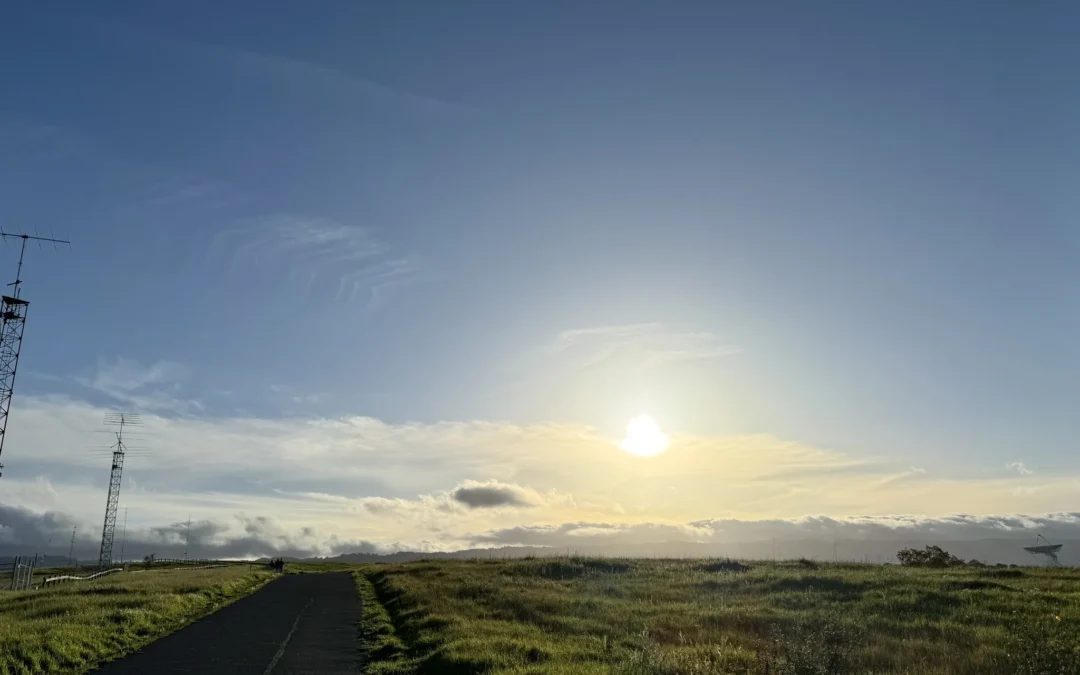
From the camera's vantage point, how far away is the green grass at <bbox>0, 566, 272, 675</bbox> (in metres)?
16.2

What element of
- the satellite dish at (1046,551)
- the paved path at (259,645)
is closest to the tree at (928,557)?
the satellite dish at (1046,551)

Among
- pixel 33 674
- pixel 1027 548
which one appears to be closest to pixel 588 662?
pixel 33 674

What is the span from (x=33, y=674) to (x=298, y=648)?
6442mm

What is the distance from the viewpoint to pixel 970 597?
28328 mm

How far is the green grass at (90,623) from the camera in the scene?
53.1 feet

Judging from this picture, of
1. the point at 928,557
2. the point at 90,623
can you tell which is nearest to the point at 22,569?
the point at 90,623

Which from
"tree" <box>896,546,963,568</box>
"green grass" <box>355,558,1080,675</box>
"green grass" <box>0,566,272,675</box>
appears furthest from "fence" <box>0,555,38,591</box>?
"tree" <box>896,546,963,568</box>

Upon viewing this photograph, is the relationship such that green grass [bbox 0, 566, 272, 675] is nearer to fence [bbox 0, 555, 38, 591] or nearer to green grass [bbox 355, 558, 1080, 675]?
green grass [bbox 355, 558, 1080, 675]

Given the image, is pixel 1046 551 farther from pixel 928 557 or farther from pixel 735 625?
pixel 735 625

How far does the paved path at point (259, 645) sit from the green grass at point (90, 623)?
Result: 0.84 meters

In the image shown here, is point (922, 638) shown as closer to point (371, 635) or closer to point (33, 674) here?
point (371, 635)

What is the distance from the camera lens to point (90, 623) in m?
21.1

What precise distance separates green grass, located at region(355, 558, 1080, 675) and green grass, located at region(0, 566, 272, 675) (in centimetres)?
676

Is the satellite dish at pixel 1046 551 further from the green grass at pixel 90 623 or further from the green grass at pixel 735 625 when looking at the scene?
the green grass at pixel 90 623
